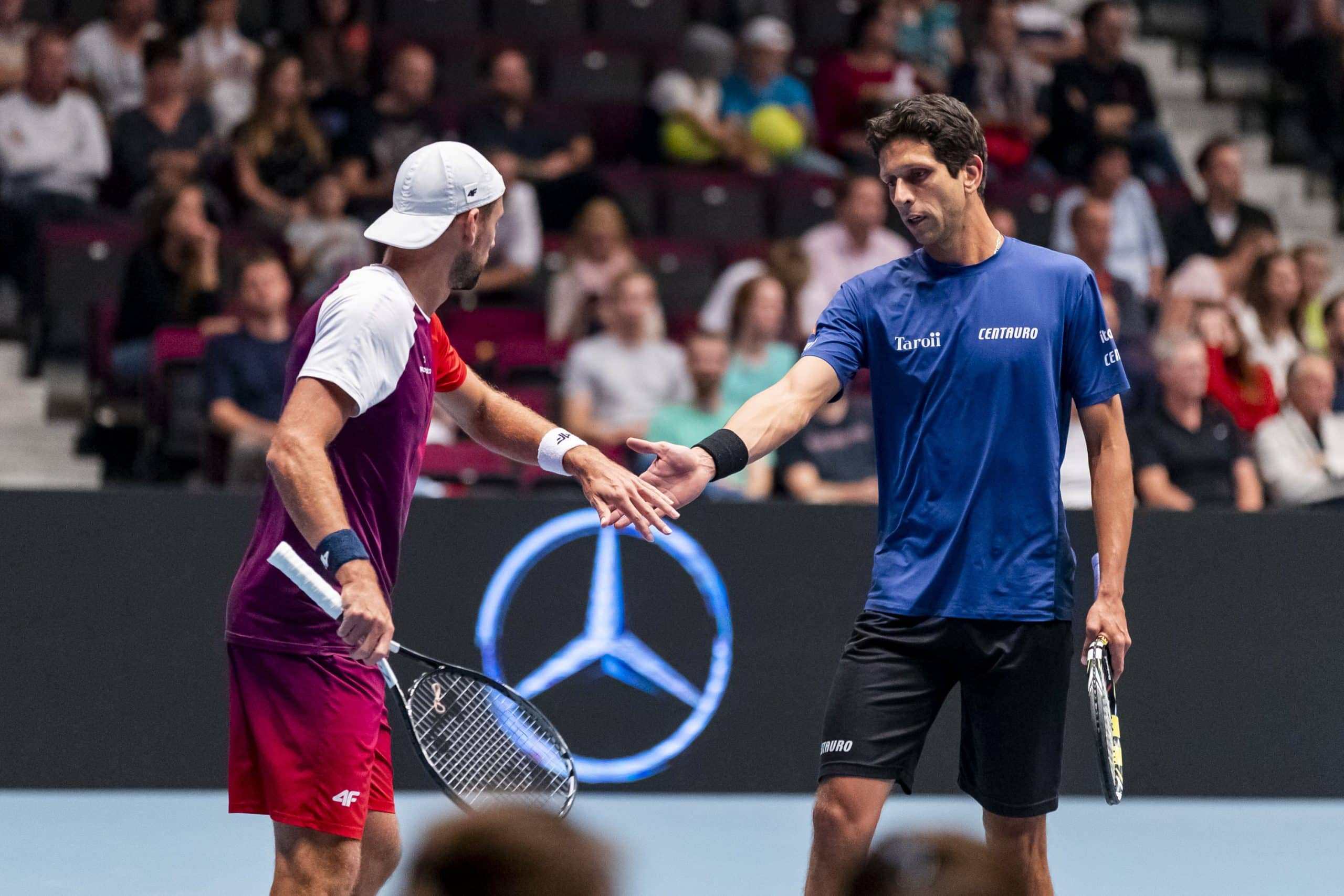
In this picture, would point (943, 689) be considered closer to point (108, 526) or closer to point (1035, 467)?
point (1035, 467)

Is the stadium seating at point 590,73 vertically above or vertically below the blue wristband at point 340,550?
above

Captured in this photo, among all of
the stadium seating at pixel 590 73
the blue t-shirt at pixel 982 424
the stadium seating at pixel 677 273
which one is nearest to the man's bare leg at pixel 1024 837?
the blue t-shirt at pixel 982 424

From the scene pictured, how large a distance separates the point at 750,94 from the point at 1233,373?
3436mm

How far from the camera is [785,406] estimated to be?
3713 mm

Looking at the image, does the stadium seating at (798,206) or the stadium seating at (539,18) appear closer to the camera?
the stadium seating at (798,206)

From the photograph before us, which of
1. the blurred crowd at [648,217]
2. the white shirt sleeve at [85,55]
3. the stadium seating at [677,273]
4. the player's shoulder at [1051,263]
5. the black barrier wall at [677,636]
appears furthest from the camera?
the white shirt sleeve at [85,55]

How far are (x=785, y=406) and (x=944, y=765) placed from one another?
3434mm

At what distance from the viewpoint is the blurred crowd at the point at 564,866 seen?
1.57 metres

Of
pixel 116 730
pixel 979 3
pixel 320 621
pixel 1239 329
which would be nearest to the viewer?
pixel 320 621

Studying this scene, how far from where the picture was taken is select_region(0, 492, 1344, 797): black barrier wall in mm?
6422

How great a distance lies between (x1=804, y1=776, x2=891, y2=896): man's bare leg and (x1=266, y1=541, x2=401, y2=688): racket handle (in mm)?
1077

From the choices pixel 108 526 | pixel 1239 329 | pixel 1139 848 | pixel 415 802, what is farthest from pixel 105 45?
pixel 1139 848

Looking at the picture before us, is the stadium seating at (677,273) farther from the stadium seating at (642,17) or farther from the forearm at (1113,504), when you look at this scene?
the forearm at (1113,504)

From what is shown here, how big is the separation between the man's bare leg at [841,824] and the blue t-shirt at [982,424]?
1.25ft
